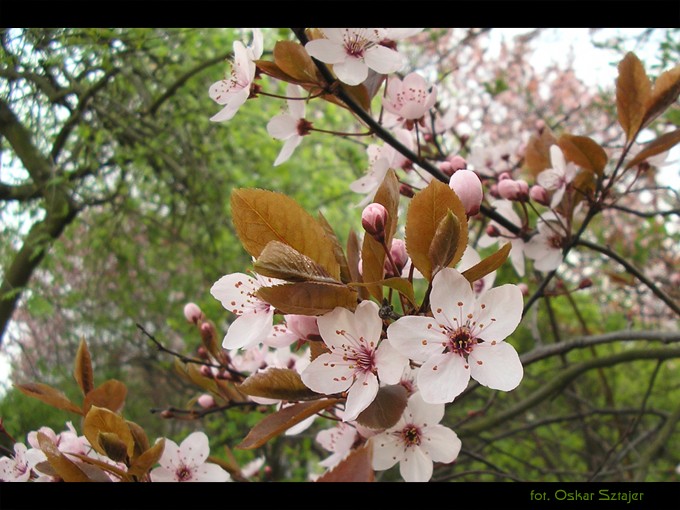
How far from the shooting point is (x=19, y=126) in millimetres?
1501

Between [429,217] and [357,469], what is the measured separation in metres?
0.26

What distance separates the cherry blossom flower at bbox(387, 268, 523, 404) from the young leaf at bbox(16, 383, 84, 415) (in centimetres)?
61

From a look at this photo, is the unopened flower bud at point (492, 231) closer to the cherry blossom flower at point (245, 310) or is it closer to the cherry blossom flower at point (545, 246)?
the cherry blossom flower at point (545, 246)

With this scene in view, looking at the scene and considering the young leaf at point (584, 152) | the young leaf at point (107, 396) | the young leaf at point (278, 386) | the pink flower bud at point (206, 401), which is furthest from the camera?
the pink flower bud at point (206, 401)

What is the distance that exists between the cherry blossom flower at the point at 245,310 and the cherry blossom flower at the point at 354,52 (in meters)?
0.32

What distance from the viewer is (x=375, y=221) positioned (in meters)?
0.64

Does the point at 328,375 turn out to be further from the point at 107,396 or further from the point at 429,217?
the point at 107,396

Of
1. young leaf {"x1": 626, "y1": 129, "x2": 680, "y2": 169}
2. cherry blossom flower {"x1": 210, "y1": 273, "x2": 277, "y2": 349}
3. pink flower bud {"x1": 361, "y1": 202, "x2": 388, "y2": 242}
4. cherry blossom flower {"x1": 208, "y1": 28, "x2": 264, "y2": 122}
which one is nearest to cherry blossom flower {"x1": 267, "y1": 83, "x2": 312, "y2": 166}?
cherry blossom flower {"x1": 208, "y1": 28, "x2": 264, "y2": 122}

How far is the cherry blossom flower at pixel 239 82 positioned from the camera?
855mm

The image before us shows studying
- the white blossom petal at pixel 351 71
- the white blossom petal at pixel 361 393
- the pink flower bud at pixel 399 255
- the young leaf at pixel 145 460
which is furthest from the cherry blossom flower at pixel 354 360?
the white blossom petal at pixel 351 71
